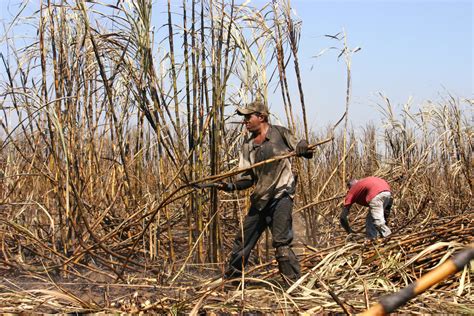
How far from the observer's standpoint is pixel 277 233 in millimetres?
4055

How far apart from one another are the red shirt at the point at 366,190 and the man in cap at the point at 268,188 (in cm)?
239

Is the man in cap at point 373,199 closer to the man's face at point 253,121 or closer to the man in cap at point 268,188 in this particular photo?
the man in cap at point 268,188

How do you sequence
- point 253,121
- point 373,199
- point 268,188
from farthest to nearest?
point 373,199
point 253,121
point 268,188

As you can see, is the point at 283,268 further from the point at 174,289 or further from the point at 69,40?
the point at 69,40

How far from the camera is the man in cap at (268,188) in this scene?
159 inches

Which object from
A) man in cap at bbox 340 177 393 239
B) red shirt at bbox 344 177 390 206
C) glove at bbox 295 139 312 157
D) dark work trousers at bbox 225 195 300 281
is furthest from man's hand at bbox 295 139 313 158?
red shirt at bbox 344 177 390 206

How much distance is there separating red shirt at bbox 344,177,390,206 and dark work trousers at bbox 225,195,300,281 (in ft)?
7.81

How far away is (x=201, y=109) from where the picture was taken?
4.29m

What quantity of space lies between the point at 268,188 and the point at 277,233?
30cm

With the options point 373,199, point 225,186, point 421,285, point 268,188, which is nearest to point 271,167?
point 268,188

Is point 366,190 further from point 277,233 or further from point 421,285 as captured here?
point 421,285

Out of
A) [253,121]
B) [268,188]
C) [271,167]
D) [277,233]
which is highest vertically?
[253,121]

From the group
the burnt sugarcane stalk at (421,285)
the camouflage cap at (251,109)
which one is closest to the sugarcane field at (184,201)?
the camouflage cap at (251,109)

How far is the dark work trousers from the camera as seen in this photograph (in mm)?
4008
